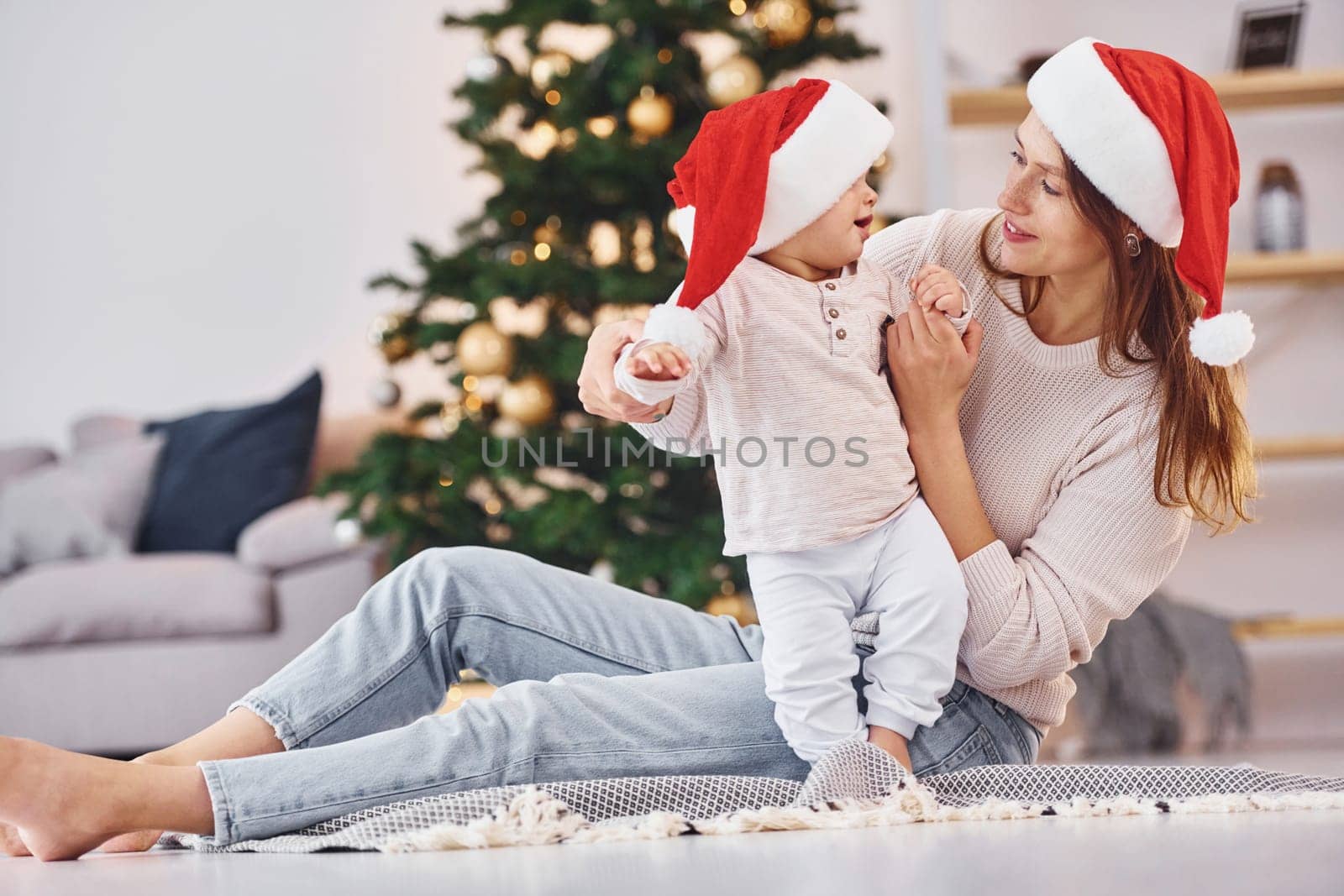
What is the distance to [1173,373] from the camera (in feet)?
4.26

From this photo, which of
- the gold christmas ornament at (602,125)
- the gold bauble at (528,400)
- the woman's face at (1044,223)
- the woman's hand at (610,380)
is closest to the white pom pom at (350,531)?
the gold bauble at (528,400)

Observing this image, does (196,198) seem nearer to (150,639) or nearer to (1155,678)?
(150,639)

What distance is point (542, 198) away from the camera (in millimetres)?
2682

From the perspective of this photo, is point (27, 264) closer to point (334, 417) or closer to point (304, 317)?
point (304, 317)

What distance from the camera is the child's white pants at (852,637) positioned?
1219 mm

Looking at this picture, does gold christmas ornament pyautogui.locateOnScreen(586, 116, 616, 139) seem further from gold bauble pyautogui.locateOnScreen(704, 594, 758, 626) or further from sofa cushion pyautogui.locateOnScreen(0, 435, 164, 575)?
sofa cushion pyautogui.locateOnScreen(0, 435, 164, 575)

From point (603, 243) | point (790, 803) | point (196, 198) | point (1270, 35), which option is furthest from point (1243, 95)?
point (196, 198)

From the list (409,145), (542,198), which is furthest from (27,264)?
(542,198)

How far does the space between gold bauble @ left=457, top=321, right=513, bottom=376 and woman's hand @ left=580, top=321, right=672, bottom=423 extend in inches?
52.1

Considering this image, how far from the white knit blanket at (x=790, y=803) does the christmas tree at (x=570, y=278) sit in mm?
1340

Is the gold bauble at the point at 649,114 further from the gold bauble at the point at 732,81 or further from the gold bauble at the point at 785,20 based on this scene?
the gold bauble at the point at 785,20

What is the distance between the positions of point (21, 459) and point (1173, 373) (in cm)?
303

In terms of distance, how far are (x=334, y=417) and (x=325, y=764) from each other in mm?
2433

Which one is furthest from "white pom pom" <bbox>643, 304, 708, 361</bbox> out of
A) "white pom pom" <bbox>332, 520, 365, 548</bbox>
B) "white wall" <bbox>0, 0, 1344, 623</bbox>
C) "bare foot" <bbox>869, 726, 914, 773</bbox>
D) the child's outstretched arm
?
"white wall" <bbox>0, 0, 1344, 623</bbox>
